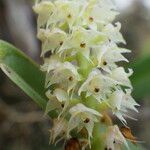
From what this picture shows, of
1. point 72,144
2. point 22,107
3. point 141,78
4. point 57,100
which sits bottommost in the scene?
point 22,107

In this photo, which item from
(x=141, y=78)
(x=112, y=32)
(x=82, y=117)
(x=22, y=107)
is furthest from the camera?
(x=22, y=107)

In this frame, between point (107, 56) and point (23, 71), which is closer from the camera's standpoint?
point (107, 56)

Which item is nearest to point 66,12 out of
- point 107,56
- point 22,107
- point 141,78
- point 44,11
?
point 44,11

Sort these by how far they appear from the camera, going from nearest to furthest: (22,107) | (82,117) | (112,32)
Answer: (82,117) < (112,32) < (22,107)

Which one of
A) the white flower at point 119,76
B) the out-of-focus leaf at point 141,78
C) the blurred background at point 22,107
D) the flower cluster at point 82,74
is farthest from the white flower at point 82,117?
the blurred background at point 22,107

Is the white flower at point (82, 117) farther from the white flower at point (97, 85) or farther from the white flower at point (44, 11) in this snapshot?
the white flower at point (44, 11)

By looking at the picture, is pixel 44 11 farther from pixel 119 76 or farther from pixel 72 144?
pixel 72 144
